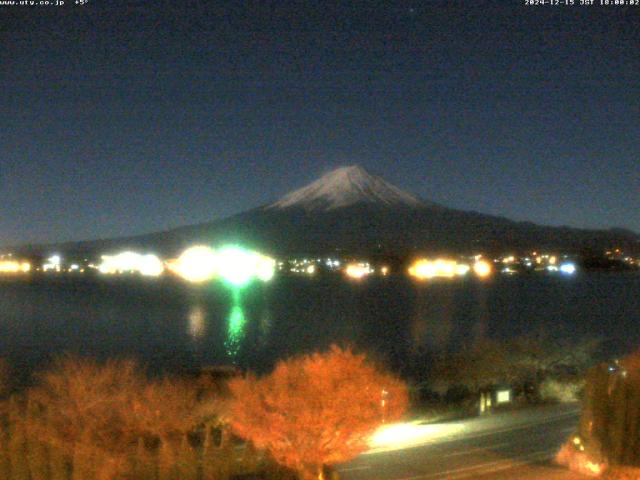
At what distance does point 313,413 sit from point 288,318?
29.0 metres

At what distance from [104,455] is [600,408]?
4764 millimetres

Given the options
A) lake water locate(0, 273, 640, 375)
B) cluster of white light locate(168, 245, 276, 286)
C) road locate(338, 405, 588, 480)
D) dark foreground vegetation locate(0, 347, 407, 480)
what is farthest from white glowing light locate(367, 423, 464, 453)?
cluster of white light locate(168, 245, 276, 286)

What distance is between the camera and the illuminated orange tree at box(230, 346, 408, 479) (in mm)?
8578

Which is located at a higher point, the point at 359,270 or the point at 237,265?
the point at 237,265

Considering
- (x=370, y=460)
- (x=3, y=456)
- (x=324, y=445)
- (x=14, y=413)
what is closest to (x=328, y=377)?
(x=324, y=445)

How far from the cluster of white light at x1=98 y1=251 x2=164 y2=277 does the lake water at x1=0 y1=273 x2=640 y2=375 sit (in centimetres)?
1344

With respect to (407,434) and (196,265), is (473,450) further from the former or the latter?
(196,265)

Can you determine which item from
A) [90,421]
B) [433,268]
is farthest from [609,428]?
[433,268]

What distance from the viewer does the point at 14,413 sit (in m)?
10.9

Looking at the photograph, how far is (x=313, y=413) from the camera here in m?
8.62

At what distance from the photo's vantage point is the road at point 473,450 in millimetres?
9211

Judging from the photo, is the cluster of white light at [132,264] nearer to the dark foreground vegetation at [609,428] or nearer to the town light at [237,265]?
the town light at [237,265]

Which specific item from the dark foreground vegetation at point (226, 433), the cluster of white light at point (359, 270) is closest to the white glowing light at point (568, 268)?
the cluster of white light at point (359, 270)

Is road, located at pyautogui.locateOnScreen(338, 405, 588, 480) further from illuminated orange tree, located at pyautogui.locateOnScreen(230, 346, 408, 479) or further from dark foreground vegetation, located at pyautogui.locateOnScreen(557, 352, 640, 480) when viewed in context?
illuminated orange tree, located at pyautogui.locateOnScreen(230, 346, 408, 479)
